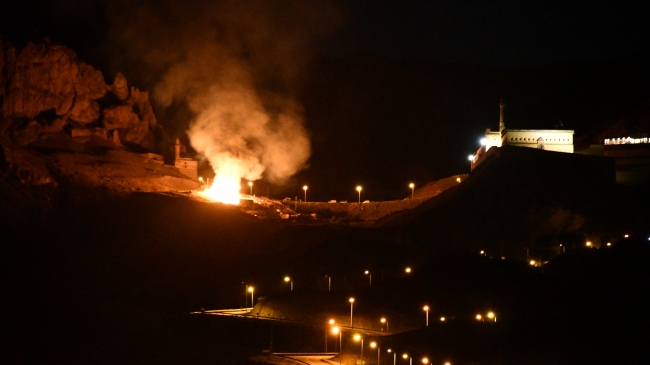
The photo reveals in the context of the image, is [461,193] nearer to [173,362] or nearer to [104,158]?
[173,362]

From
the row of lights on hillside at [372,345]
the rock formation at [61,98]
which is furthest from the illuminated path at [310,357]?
the rock formation at [61,98]

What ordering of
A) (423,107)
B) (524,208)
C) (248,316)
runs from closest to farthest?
1. (248,316)
2. (524,208)
3. (423,107)

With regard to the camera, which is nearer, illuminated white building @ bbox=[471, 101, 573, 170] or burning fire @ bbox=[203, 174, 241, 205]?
illuminated white building @ bbox=[471, 101, 573, 170]

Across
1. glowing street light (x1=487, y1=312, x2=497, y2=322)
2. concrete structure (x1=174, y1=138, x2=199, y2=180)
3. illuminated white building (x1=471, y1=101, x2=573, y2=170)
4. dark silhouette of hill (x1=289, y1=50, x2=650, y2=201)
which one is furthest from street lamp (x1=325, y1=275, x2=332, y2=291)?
dark silhouette of hill (x1=289, y1=50, x2=650, y2=201)

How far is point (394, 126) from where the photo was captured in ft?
450

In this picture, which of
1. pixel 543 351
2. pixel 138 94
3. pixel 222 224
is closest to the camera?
pixel 543 351

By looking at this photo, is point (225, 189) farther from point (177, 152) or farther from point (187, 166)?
point (177, 152)

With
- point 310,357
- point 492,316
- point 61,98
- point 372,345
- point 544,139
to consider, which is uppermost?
point 61,98

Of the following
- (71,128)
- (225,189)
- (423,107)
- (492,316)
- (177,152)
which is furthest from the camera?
(423,107)

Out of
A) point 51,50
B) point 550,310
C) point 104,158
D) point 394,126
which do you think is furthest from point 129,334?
point 394,126

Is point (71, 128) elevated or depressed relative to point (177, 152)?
elevated

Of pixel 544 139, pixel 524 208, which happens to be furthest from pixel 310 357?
pixel 544 139

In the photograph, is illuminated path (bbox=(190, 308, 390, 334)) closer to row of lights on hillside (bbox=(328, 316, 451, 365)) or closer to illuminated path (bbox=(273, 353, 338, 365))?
row of lights on hillside (bbox=(328, 316, 451, 365))

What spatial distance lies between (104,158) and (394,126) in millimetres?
69474
